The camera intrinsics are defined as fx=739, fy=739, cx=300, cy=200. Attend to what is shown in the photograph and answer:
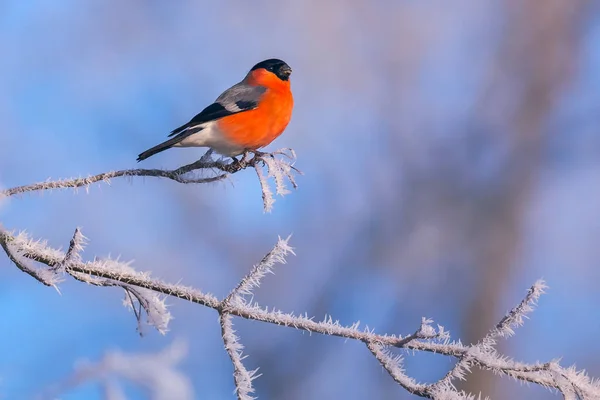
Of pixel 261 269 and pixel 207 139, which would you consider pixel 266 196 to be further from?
pixel 207 139

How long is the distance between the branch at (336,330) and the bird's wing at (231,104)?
1645mm

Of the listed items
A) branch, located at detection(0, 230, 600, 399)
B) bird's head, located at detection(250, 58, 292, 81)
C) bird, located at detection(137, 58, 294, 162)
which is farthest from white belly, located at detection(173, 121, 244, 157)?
branch, located at detection(0, 230, 600, 399)

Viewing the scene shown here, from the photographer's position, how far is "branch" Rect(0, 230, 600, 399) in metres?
1.59

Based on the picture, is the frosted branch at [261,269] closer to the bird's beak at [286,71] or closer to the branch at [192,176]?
the branch at [192,176]

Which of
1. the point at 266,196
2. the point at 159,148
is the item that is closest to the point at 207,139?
the point at 159,148

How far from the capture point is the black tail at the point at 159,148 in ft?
9.35

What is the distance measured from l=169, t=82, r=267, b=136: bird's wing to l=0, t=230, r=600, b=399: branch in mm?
1645

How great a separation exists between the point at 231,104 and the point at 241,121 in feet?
1.01

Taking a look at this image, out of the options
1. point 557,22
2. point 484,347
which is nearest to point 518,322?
point 484,347

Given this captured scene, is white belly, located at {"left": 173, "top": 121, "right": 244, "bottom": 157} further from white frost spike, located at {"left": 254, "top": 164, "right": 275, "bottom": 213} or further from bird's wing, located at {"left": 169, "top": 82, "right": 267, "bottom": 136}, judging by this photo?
white frost spike, located at {"left": 254, "top": 164, "right": 275, "bottom": 213}

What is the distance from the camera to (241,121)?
348cm

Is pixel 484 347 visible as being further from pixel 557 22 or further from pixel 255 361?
pixel 557 22

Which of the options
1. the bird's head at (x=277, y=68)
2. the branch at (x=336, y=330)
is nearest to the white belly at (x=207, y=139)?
the bird's head at (x=277, y=68)

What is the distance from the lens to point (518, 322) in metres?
1.58
